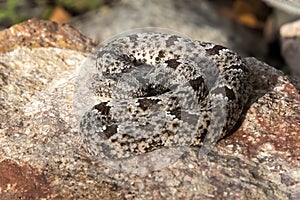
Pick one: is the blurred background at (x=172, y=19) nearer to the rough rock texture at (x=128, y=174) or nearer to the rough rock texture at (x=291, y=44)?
the rough rock texture at (x=291, y=44)

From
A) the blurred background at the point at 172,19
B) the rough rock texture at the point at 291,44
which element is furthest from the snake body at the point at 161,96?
the blurred background at the point at 172,19

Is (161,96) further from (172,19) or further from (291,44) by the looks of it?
(172,19)

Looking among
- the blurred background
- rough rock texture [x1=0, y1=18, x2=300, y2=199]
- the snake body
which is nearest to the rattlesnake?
the snake body

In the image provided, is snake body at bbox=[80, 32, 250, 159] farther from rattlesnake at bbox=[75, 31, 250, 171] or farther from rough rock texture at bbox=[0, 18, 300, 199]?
rough rock texture at bbox=[0, 18, 300, 199]

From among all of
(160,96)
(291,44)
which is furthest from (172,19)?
(160,96)

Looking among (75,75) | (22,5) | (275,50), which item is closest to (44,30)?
(75,75)

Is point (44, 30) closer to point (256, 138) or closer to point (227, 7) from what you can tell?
point (256, 138)

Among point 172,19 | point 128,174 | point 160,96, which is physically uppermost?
point 172,19
